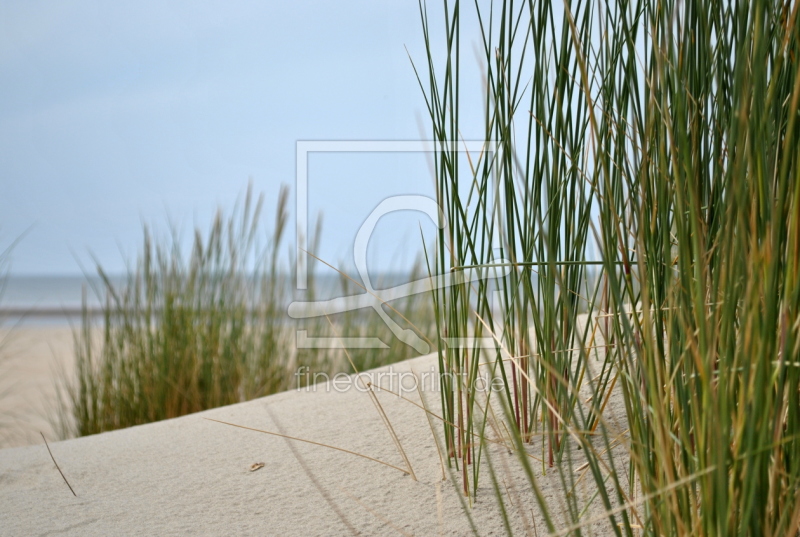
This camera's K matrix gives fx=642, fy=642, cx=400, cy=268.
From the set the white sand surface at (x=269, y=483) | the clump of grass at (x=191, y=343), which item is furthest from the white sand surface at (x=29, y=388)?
the white sand surface at (x=269, y=483)

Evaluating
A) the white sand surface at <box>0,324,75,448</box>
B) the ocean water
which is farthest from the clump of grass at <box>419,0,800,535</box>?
the ocean water

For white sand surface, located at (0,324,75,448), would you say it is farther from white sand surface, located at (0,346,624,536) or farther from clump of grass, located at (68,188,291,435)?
white sand surface, located at (0,346,624,536)

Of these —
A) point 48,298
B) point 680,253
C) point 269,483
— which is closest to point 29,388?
point 269,483

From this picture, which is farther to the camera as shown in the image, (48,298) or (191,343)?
(48,298)

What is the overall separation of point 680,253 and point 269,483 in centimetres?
Result: 78

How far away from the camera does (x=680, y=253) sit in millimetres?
514

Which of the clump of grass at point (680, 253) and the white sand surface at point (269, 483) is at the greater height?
the clump of grass at point (680, 253)

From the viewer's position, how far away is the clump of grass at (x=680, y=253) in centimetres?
49

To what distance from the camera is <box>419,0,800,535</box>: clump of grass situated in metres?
0.49

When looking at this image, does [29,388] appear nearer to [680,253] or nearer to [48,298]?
[680,253]

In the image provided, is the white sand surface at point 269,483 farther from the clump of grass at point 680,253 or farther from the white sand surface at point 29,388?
the white sand surface at point 29,388

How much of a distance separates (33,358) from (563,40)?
6.22 meters

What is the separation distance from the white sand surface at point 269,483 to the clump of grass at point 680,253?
0.23ft

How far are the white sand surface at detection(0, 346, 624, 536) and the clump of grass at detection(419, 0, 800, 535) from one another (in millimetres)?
71
